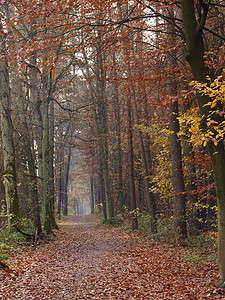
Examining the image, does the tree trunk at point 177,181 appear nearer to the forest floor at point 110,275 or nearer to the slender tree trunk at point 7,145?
the forest floor at point 110,275

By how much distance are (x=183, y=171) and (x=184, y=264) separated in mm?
4139

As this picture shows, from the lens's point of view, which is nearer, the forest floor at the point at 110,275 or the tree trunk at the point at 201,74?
the tree trunk at the point at 201,74

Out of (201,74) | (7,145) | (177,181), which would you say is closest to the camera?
(201,74)

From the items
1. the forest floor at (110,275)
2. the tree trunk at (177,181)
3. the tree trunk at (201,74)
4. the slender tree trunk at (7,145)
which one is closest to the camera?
the tree trunk at (201,74)

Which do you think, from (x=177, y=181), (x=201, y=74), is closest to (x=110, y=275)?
(x=177, y=181)

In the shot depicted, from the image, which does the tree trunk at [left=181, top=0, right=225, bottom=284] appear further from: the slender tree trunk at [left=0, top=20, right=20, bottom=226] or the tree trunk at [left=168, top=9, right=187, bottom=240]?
the slender tree trunk at [left=0, top=20, right=20, bottom=226]

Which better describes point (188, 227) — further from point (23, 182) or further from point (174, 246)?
point (23, 182)

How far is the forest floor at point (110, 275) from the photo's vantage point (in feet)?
19.3

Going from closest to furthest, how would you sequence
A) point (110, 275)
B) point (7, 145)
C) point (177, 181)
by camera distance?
point (110, 275), point (177, 181), point (7, 145)

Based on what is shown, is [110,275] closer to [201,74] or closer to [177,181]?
[177,181]

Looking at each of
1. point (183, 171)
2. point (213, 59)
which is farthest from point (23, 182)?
point (213, 59)

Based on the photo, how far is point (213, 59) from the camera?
877 cm

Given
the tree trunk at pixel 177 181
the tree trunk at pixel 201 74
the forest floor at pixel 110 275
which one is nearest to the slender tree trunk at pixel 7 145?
the forest floor at pixel 110 275

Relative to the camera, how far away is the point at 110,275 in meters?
7.37
